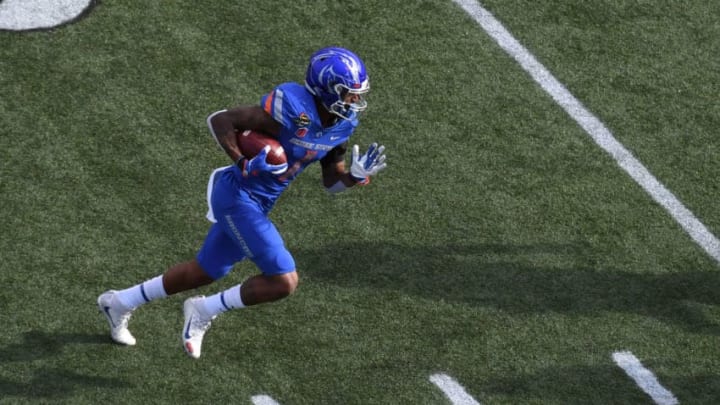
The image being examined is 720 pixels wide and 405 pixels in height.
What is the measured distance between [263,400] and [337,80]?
1.84 meters

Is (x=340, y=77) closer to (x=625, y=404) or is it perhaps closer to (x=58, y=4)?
(x=625, y=404)

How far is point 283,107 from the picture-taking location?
21.8 feet

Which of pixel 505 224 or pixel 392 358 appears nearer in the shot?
pixel 392 358

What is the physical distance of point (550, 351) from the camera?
7.57 metres

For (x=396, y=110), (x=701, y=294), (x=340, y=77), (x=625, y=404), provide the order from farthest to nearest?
(x=396, y=110) < (x=701, y=294) < (x=625, y=404) < (x=340, y=77)

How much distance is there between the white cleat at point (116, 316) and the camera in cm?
713

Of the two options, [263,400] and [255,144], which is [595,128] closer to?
[255,144]

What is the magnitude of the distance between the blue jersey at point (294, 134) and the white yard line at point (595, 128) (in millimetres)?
2851

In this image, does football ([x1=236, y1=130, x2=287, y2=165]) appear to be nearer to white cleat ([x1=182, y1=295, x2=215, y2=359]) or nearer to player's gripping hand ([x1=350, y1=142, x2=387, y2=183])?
player's gripping hand ([x1=350, y1=142, x2=387, y2=183])

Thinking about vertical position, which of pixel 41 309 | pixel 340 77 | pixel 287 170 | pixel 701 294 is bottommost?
pixel 41 309

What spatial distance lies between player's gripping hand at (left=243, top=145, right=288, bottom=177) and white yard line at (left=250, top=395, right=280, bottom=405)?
4.30 feet

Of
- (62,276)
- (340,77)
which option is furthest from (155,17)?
(340,77)

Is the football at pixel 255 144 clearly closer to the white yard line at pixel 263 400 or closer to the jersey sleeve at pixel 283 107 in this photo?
the jersey sleeve at pixel 283 107

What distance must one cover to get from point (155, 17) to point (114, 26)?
1.11 feet
